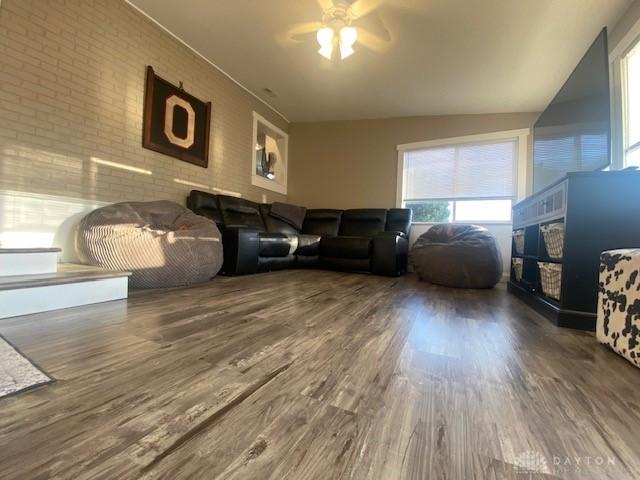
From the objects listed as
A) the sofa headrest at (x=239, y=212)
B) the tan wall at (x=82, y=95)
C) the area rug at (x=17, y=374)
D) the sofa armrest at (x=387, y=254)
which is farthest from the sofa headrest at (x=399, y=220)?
the area rug at (x=17, y=374)

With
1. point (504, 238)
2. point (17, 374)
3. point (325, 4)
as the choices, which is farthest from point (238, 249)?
point (504, 238)

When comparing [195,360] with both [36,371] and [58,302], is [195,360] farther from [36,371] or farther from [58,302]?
[58,302]

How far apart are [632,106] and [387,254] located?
2318mm

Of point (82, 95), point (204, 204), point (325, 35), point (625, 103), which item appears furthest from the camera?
point (204, 204)

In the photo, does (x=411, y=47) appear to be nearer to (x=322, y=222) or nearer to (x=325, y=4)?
(x=325, y=4)

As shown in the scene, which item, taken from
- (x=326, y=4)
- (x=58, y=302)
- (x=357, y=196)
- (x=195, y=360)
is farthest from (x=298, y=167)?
(x=195, y=360)

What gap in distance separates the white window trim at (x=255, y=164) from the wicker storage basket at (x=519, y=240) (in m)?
3.38

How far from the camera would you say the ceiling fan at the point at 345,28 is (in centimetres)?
229

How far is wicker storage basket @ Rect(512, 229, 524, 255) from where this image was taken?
2533 mm

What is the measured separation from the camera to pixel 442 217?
13.6ft

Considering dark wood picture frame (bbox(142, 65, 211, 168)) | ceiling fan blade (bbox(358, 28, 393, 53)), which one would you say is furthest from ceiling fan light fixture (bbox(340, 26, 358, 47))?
dark wood picture frame (bbox(142, 65, 211, 168))

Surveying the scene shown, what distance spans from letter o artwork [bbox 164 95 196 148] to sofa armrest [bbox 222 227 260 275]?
3.66ft

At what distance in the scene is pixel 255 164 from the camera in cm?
425

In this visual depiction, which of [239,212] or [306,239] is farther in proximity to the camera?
[306,239]
